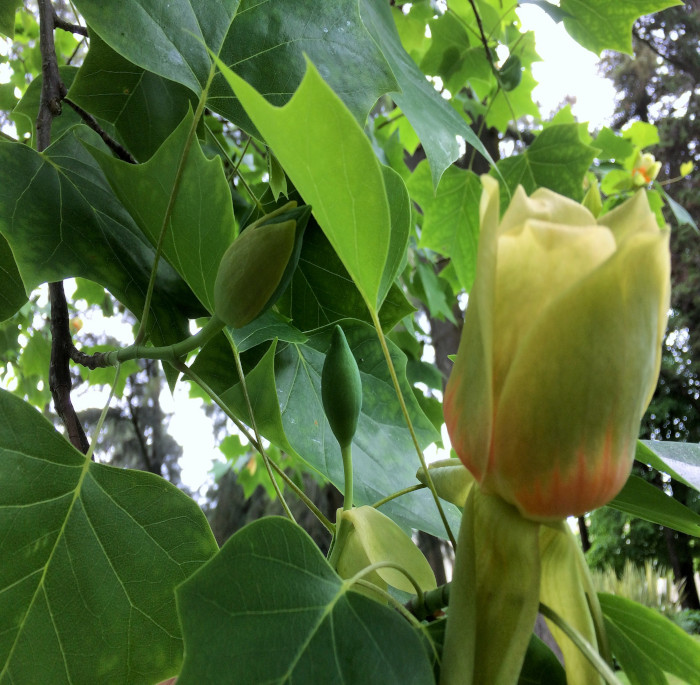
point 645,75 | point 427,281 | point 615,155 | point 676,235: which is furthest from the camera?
point 645,75

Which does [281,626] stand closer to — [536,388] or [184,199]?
[536,388]

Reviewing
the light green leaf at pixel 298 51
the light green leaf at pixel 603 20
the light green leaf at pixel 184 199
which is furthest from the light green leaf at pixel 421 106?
the light green leaf at pixel 603 20

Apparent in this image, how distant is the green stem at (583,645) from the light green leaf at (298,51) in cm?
30

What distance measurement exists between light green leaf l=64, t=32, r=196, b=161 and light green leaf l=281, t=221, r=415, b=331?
141 mm

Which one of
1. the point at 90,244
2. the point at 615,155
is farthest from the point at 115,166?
the point at 615,155

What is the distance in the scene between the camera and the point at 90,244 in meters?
0.43

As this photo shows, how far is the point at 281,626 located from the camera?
21 cm

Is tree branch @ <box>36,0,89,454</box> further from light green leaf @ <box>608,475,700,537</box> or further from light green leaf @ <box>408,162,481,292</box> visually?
light green leaf @ <box>408,162,481,292</box>

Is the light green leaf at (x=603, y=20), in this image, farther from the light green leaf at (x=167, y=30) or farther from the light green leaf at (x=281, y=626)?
the light green leaf at (x=281, y=626)

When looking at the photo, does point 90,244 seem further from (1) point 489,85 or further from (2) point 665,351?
(2) point 665,351

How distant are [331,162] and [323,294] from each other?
0.29m

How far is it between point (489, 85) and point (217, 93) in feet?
3.60

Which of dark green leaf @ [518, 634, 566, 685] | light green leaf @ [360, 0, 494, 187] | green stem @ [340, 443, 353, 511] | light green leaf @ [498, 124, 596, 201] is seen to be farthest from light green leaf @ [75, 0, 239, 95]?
light green leaf @ [498, 124, 596, 201]

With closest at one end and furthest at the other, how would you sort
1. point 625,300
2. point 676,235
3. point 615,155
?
point 625,300, point 615,155, point 676,235
